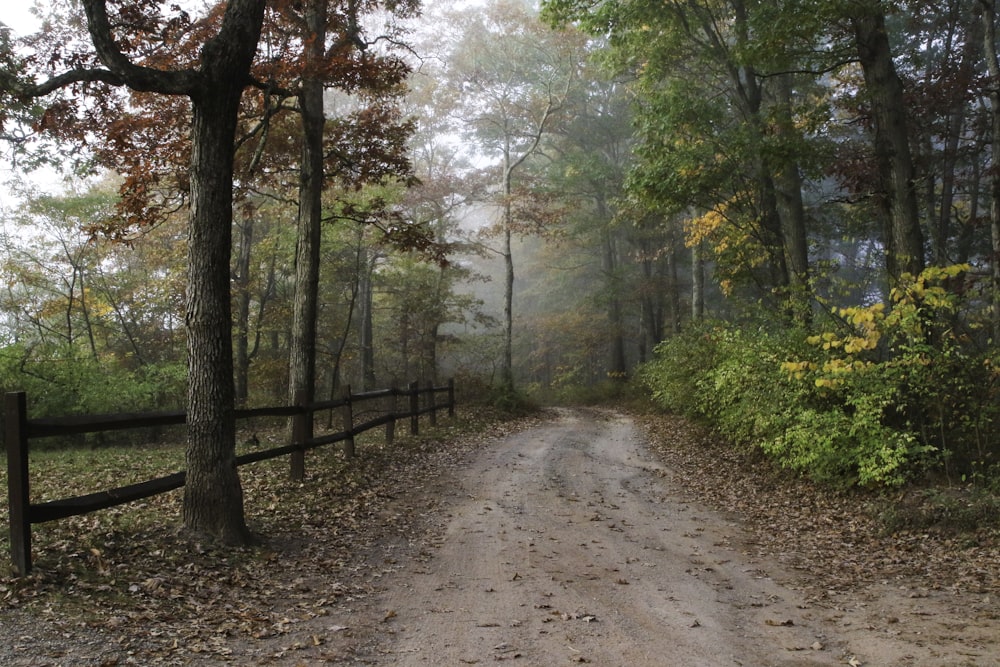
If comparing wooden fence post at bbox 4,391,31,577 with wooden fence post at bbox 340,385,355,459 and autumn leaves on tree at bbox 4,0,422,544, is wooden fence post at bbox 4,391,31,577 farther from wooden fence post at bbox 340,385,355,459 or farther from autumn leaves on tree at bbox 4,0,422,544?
wooden fence post at bbox 340,385,355,459

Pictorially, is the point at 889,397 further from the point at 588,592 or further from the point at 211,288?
the point at 211,288

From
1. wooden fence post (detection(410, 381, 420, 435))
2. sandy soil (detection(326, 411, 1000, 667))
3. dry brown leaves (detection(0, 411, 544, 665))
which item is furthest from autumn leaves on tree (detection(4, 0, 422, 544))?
wooden fence post (detection(410, 381, 420, 435))

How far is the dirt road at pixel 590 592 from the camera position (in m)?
4.50

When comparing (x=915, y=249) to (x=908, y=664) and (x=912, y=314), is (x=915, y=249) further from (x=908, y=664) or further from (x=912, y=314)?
(x=908, y=664)

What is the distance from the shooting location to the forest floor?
4.45 metres

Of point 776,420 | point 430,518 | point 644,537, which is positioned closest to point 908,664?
point 644,537

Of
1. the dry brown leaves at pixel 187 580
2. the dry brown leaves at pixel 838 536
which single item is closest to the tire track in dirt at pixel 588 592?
the dry brown leaves at pixel 838 536

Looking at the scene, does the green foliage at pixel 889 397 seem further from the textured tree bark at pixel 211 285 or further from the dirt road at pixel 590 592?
the textured tree bark at pixel 211 285

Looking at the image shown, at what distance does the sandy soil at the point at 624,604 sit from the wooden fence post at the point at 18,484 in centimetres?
253

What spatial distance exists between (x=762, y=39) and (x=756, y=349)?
5587 mm

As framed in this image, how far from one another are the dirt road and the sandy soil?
2 cm

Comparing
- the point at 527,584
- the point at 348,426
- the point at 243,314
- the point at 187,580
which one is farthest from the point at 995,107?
the point at 243,314

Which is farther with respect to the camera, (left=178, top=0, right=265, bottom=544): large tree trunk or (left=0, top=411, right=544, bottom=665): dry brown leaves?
(left=178, top=0, right=265, bottom=544): large tree trunk

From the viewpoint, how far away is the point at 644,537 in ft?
24.7
